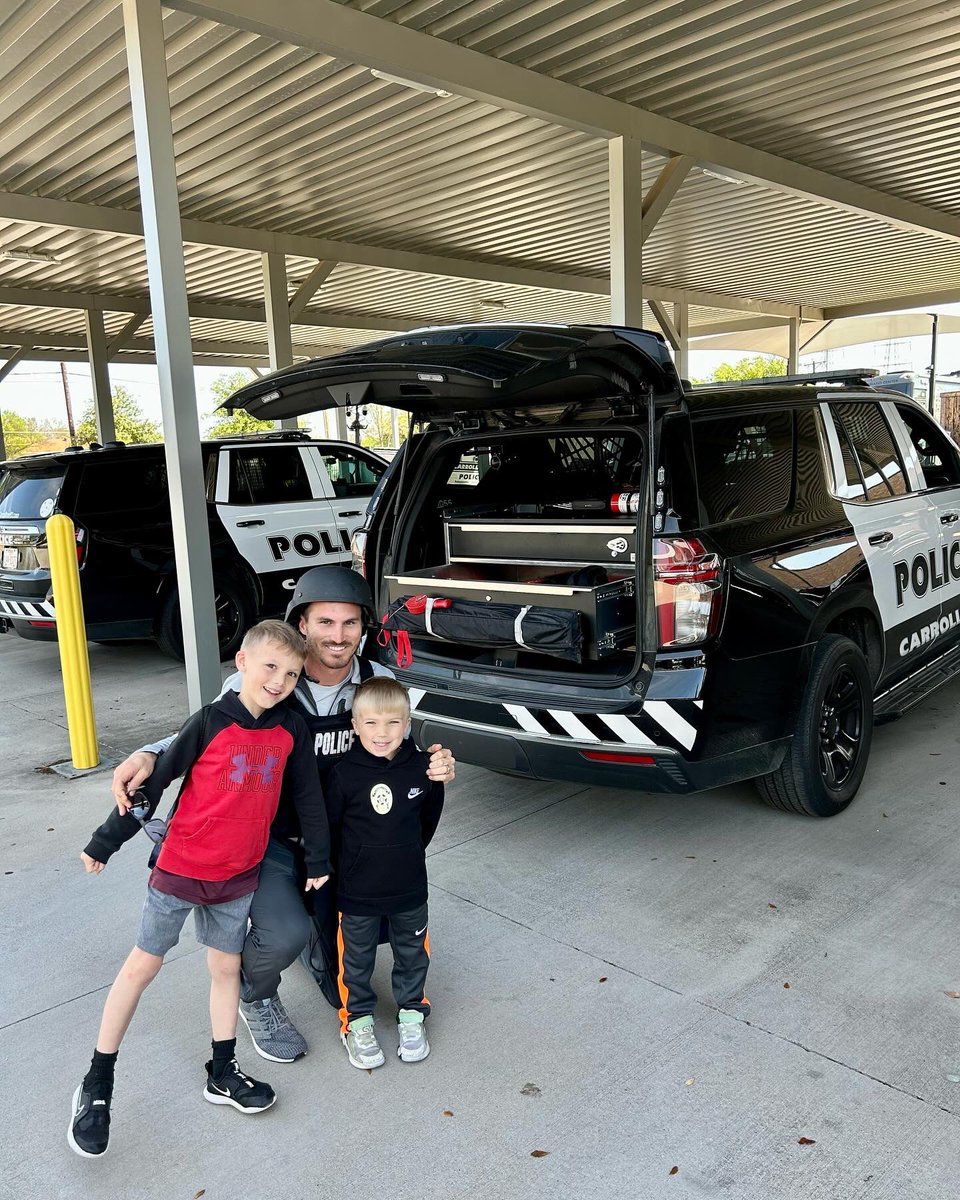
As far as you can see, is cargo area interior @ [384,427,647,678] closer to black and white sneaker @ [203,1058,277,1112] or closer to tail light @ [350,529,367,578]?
tail light @ [350,529,367,578]

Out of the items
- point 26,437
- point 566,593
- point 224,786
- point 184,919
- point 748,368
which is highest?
point 748,368

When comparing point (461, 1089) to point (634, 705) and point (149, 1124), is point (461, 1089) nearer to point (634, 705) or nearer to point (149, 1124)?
point (149, 1124)

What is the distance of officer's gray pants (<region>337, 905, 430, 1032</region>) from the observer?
2.55 metres

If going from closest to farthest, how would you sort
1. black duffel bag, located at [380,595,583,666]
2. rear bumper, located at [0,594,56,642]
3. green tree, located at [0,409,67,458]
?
black duffel bag, located at [380,595,583,666] → rear bumper, located at [0,594,56,642] → green tree, located at [0,409,67,458]

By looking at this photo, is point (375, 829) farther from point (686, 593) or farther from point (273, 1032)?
point (686, 593)

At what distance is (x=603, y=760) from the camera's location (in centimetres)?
322

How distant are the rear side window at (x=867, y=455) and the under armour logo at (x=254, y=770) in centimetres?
→ 272

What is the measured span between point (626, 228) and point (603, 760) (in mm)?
6048

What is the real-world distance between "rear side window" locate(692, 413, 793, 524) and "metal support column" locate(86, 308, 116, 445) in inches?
551

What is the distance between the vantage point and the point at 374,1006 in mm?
2586

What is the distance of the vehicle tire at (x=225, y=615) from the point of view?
23.3 ft

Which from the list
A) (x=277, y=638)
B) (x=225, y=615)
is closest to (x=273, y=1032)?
(x=277, y=638)

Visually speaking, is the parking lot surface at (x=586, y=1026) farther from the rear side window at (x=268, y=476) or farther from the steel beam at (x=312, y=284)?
the steel beam at (x=312, y=284)

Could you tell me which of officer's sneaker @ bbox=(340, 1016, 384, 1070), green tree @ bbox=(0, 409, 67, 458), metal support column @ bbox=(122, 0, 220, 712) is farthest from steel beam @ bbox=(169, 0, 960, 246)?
green tree @ bbox=(0, 409, 67, 458)
